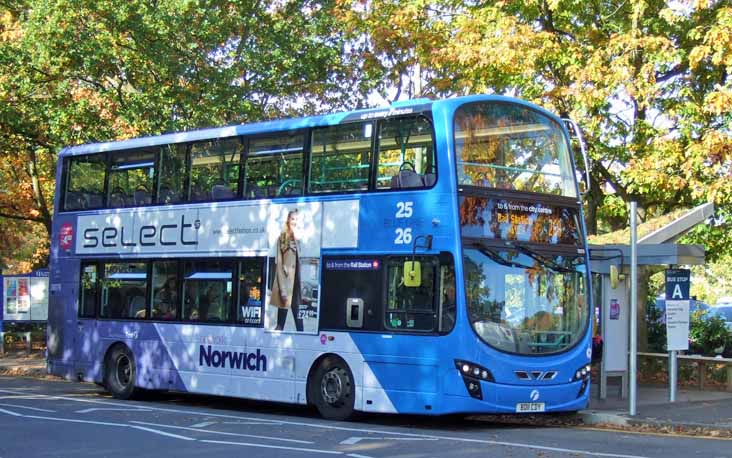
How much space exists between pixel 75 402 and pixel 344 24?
1170cm

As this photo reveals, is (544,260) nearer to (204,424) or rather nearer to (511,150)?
(511,150)

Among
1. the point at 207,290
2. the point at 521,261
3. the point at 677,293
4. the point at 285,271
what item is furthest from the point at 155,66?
the point at 677,293

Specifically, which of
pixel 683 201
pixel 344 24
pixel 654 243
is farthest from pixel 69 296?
pixel 683 201

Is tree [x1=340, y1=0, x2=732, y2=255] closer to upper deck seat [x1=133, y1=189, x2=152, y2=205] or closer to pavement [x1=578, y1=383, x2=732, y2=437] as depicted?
pavement [x1=578, y1=383, x2=732, y2=437]

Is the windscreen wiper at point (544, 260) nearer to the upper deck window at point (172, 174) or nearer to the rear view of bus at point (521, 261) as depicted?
the rear view of bus at point (521, 261)

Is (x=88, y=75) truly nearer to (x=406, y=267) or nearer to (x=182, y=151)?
(x=182, y=151)

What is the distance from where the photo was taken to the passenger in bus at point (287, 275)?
16.4m

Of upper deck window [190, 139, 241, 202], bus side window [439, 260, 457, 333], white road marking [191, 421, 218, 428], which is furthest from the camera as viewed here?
upper deck window [190, 139, 241, 202]

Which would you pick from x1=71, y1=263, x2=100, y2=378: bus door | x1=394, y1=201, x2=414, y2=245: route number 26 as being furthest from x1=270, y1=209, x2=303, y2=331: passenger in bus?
x1=71, y1=263, x2=100, y2=378: bus door

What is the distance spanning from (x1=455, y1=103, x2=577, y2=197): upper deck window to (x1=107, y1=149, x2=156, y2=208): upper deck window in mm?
6990

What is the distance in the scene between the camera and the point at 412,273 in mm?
14219

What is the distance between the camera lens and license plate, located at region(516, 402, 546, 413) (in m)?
14.2

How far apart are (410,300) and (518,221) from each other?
1926 millimetres

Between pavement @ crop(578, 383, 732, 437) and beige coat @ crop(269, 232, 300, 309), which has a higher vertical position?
beige coat @ crop(269, 232, 300, 309)
